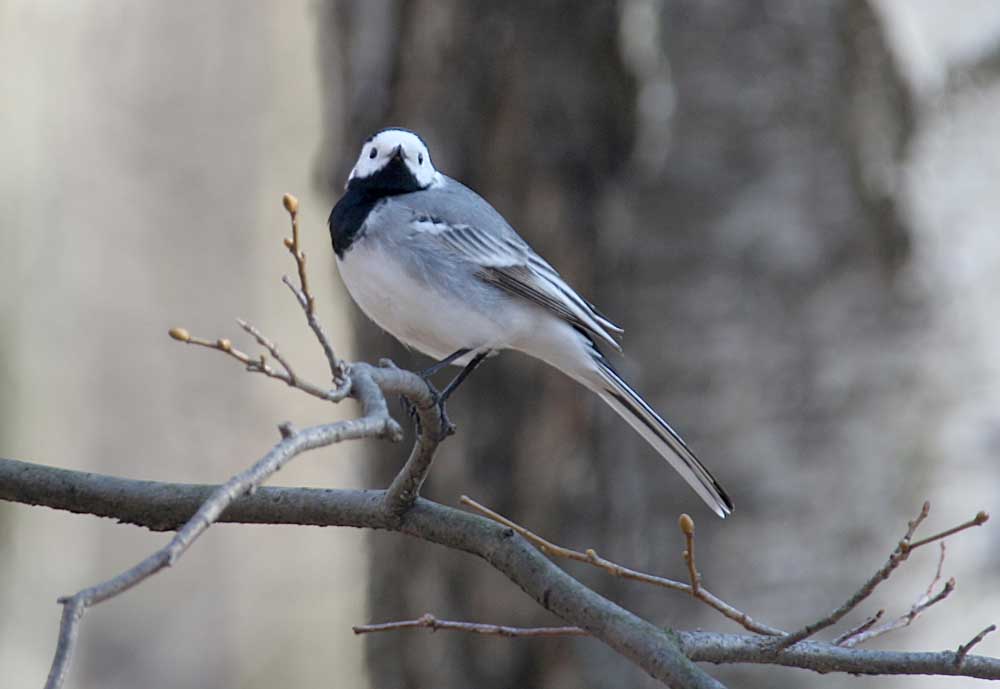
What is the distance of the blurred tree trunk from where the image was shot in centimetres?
422

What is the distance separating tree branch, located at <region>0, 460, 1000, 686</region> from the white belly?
77 centimetres

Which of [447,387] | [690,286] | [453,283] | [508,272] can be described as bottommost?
[447,387]

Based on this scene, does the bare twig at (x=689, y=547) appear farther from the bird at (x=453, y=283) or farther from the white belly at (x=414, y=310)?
the white belly at (x=414, y=310)

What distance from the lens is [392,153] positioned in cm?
311

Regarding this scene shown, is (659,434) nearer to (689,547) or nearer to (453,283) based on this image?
(453,283)

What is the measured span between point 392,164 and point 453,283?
1.25 feet

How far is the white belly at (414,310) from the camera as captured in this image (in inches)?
113

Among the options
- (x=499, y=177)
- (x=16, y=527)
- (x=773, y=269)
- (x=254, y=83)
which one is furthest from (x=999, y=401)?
(x=254, y=83)

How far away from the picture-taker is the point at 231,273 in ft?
30.2

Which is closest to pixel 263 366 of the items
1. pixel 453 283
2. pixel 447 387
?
pixel 447 387

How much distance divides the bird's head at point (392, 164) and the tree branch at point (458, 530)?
3.72ft

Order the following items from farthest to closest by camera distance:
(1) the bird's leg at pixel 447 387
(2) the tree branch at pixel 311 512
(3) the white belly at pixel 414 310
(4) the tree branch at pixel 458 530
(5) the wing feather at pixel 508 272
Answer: (5) the wing feather at pixel 508 272 → (3) the white belly at pixel 414 310 → (1) the bird's leg at pixel 447 387 → (2) the tree branch at pixel 311 512 → (4) the tree branch at pixel 458 530

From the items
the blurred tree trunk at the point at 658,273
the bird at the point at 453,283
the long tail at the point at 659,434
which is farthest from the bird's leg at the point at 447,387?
the blurred tree trunk at the point at 658,273

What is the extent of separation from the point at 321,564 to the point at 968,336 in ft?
19.0
